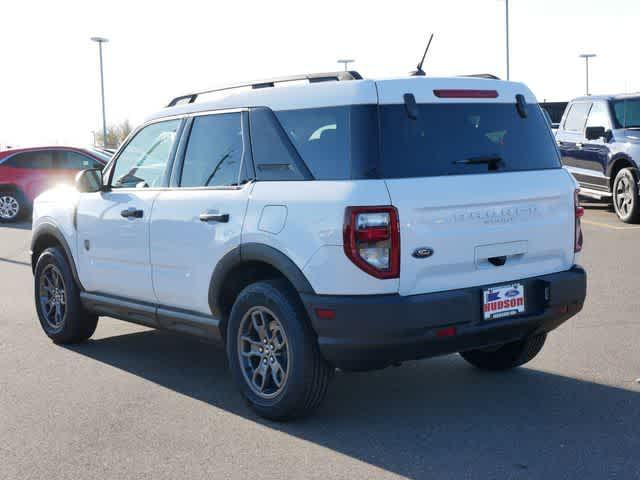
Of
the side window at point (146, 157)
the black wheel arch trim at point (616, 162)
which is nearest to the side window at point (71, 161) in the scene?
the black wheel arch trim at point (616, 162)

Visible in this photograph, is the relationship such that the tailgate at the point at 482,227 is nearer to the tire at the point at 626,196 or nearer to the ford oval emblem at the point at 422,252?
the ford oval emblem at the point at 422,252

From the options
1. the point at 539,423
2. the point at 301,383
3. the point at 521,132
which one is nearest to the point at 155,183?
the point at 301,383

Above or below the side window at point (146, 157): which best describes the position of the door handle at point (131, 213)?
below

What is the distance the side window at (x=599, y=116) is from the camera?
50.4 ft

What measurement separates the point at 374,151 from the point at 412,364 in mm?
2201

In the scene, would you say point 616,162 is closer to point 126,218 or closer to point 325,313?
point 126,218

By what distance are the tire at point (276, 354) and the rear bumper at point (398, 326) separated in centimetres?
16

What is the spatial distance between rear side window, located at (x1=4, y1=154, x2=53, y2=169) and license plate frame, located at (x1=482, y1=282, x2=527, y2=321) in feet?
54.2

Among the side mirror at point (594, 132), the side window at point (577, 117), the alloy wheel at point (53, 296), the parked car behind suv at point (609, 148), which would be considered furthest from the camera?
the side window at point (577, 117)

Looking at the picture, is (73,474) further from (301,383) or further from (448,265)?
(448,265)

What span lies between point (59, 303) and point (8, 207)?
13.5m

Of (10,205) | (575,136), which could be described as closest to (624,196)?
(575,136)

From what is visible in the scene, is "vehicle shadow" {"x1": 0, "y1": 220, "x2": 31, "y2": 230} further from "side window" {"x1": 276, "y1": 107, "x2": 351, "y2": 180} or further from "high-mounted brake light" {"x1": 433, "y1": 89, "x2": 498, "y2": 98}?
"high-mounted brake light" {"x1": 433, "y1": 89, "x2": 498, "y2": 98}

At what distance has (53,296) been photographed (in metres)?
7.58
